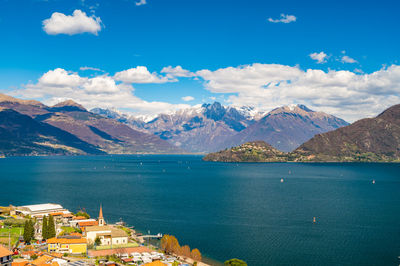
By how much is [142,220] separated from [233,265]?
58.3 meters

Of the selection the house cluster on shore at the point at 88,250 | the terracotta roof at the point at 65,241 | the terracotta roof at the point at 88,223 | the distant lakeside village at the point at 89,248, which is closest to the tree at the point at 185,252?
the distant lakeside village at the point at 89,248

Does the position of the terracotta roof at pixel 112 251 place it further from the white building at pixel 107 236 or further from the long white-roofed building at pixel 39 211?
the long white-roofed building at pixel 39 211

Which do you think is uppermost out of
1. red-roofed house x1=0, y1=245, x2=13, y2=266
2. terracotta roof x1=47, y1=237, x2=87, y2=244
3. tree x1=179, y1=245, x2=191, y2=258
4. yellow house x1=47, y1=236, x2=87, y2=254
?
red-roofed house x1=0, y1=245, x2=13, y2=266

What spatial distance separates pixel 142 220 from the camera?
12825cm

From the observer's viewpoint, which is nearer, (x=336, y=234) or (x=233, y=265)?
(x=233, y=265)

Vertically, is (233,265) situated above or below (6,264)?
below

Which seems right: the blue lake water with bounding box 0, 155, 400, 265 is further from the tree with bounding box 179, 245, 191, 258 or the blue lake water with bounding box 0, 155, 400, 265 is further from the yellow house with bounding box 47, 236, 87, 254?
the yellow house with bounding box 47, 236, 87, 254

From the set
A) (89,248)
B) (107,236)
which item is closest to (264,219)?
(107,236)

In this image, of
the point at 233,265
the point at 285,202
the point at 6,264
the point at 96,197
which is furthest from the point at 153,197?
the point at 6,264

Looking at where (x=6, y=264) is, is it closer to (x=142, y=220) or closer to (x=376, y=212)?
(x=142, y=220)

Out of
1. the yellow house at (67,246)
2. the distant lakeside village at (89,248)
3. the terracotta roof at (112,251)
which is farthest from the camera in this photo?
the yellow house at (67,246)

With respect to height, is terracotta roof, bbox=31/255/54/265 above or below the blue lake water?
above

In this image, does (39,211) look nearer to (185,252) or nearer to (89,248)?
(89,248)

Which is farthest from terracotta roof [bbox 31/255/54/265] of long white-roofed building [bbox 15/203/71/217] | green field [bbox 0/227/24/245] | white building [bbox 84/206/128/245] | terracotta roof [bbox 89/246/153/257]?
long white-roofed building [bbox 15/203/71/217]
